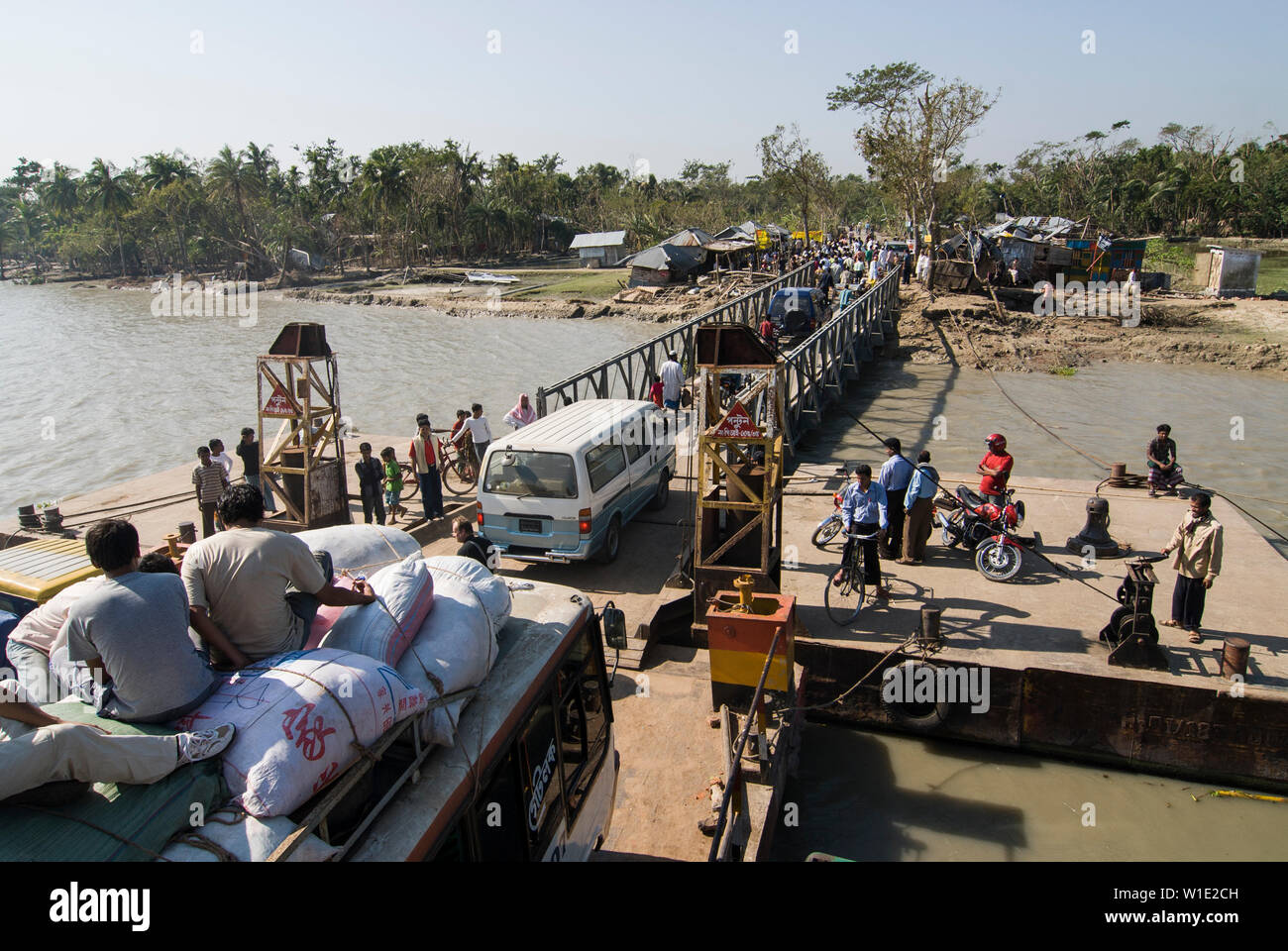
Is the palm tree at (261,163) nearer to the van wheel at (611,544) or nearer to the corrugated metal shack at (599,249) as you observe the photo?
the corrugated metal shack at (599,249)

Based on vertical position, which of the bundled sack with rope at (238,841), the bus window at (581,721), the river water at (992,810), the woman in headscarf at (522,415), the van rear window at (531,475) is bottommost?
the river water at (992,810)

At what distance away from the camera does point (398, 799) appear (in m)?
2.72

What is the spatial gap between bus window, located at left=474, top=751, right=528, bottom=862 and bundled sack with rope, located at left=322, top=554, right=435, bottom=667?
61 cm

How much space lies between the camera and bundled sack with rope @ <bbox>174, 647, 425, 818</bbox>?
236 centimetres

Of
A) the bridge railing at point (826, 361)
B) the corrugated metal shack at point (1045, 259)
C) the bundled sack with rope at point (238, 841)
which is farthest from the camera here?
the corrugated metal shack at point (1045, 259)

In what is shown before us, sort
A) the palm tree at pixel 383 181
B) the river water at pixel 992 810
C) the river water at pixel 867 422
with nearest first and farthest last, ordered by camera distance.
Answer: the river water at pixel 992 810 < the river water at pixel 867 422 < the palm tree at pixel 383 181

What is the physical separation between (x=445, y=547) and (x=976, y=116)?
31.1 metres

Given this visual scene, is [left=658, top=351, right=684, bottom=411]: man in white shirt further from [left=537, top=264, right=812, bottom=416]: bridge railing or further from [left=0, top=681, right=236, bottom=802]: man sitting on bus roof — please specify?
[left=0, top=681, right=236, bottom=802]: man sitting on bus roof

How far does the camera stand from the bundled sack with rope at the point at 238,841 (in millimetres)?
2176

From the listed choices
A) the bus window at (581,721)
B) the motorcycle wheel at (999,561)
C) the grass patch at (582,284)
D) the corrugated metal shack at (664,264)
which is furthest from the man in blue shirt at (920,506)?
the grass patch at (582,284)

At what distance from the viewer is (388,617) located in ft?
10.8

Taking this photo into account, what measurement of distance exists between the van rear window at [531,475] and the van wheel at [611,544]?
33.4 inches

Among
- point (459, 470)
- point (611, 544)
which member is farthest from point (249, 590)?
point (459, 470)

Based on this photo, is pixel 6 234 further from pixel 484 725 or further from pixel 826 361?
pixel 484 725
